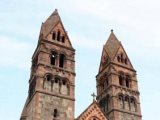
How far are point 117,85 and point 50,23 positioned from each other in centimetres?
1150

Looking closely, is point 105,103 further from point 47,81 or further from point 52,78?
point 47,81

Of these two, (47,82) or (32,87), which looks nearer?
(47,82)

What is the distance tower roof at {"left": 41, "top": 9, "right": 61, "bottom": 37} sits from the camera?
4336 cm

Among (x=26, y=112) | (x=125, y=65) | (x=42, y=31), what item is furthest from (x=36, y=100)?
(x=125, y=65)

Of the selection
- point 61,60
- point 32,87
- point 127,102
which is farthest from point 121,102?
point 32,87

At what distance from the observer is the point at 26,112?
39062 millimetres

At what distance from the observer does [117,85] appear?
142 ft

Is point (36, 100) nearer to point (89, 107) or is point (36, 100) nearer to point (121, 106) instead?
point (89, 107)

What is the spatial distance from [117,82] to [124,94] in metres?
1.78

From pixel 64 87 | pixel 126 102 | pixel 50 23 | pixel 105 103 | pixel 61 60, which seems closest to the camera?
pixel 64 87

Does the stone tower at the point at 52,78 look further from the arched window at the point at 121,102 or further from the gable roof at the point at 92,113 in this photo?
the arched window at the point at 121,102

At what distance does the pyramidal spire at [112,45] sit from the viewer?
47.1 meters

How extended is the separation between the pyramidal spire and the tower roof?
8.19 m

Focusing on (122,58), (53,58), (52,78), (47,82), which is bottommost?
(47,82)
